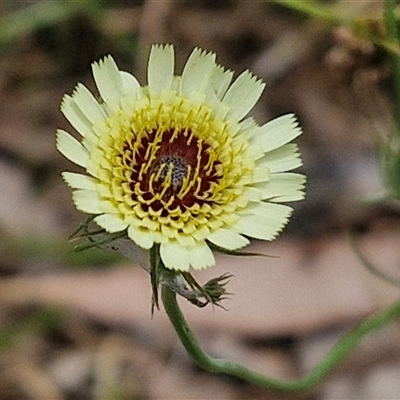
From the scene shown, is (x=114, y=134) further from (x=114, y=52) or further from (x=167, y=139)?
(x=114, y=52)

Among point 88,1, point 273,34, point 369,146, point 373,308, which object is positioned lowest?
point 373,308

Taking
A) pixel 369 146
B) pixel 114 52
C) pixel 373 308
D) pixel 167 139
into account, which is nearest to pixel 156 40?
pixel 114 52

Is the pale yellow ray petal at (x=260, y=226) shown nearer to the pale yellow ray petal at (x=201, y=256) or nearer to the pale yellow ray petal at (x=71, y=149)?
the pale yellow ray petal at (x=201, y=256)

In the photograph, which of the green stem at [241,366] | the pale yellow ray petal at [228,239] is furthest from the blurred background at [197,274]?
the pale yellow ray petal at [228,239]

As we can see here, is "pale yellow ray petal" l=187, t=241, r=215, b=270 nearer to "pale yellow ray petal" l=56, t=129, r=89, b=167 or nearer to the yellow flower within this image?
the yellow flower

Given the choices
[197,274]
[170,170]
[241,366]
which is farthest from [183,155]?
[197,274]
